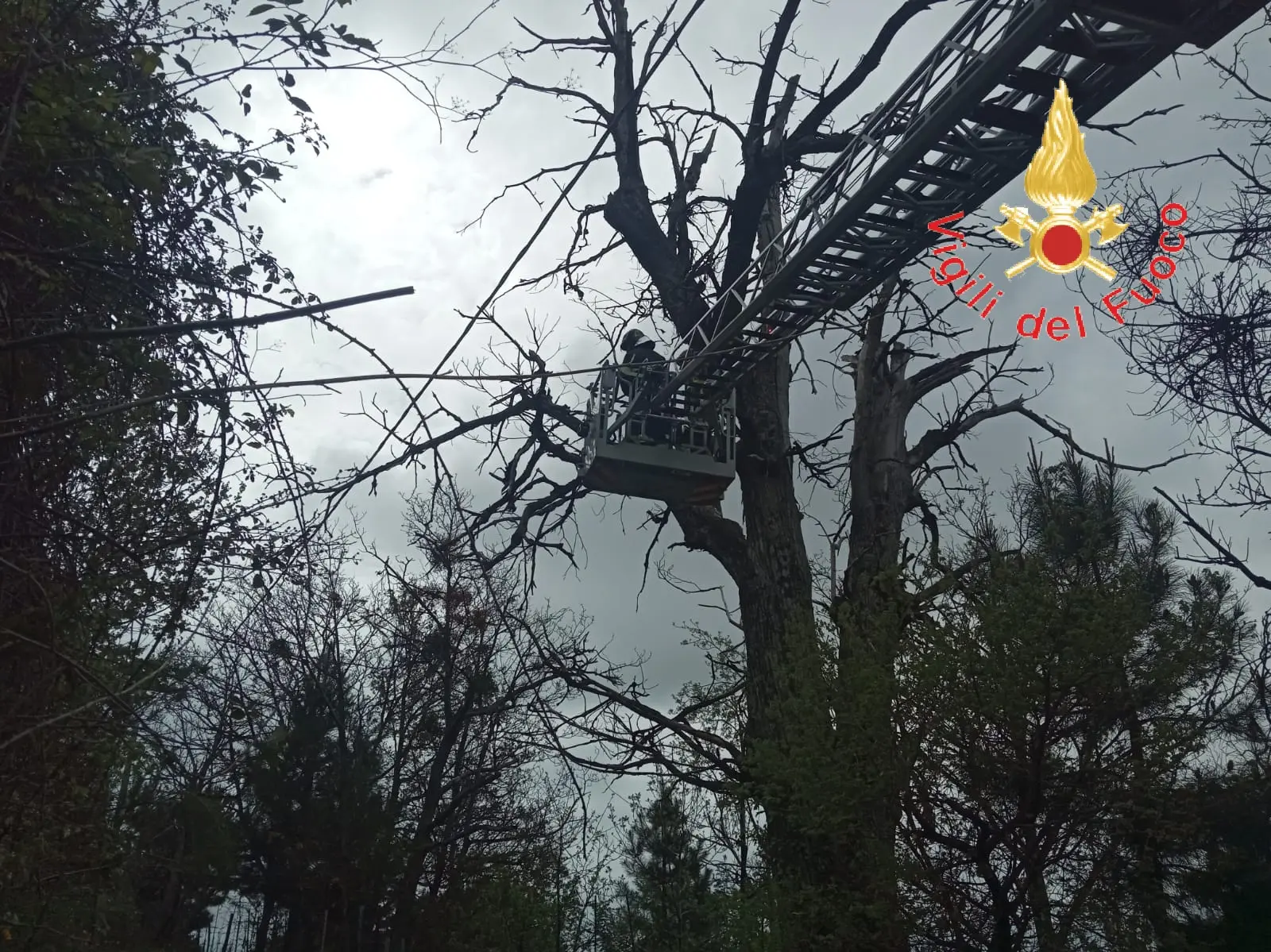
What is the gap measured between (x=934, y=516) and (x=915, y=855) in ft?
15.1

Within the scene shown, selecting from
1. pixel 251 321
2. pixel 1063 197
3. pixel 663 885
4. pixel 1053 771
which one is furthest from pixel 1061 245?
pixel 663 885

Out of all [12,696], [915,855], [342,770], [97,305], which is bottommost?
[12,696]

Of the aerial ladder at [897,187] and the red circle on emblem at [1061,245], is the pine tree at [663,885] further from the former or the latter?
the red circle on emblem at [1061,245]

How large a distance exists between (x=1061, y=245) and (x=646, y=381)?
3.86m

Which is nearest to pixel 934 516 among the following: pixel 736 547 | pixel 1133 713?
pixel 736 547

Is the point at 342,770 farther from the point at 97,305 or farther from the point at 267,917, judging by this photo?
the point at 97,305

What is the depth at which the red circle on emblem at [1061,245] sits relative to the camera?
7473mm

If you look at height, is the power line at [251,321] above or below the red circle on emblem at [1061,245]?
below

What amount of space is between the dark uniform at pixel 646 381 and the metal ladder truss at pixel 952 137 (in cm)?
18

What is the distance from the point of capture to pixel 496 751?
1662cm

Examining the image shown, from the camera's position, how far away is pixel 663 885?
29.7 metres

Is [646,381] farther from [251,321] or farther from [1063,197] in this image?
[251,321]

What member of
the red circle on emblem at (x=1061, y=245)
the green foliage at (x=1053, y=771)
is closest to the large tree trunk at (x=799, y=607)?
the green foliage at (x=1053, y=771)

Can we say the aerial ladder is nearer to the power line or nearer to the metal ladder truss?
the metal ladder truss
